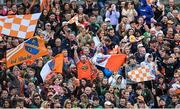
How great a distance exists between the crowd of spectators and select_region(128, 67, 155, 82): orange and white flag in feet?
0.46

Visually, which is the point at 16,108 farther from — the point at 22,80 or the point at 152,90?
the point at 152,90

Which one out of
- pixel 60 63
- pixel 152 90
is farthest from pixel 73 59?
pixel 152 90

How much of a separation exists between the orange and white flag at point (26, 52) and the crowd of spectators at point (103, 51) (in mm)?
289

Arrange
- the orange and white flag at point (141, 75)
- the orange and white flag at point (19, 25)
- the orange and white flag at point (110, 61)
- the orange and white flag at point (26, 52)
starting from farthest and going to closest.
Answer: the orange and white flag at point (19, 25) → the orange and white flag at point (110, 61) → the orange and white flag at point (26, 52) → the orange and white flag at point (141, 75)

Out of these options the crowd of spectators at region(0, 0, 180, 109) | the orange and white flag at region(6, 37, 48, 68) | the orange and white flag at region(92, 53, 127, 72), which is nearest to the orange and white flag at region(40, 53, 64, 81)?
the crowd of spectators at region(0, 0, 180, 109)

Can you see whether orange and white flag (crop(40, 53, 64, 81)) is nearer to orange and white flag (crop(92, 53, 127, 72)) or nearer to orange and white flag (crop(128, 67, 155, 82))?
orange and white flag (crop(92, 53, 127, 72))

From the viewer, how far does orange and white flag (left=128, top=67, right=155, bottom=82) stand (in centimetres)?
3094

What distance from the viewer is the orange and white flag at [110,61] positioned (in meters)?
31.6

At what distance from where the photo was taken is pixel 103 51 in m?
32.6

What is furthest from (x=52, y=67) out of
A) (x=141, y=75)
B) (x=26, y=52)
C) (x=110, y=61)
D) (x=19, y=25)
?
(x=141, y=75)

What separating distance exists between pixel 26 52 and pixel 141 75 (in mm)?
3606

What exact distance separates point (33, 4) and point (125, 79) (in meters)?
5.90

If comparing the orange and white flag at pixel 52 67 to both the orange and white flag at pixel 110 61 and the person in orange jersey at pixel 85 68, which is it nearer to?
the person in orange jersey at pixel 85 68

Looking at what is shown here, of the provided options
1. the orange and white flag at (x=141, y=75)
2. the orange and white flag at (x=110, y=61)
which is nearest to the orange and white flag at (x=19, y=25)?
the orange and white flag at (x=110, y=61)
